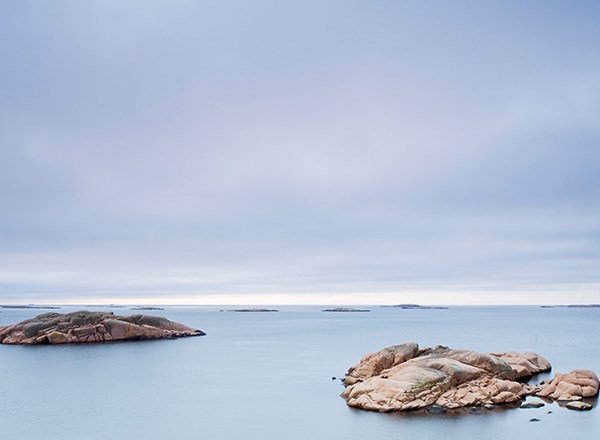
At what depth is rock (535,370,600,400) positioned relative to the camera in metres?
35.3

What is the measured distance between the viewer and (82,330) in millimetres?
83500

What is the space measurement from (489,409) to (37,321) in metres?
81.0

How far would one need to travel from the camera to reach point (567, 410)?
3216 centimetres

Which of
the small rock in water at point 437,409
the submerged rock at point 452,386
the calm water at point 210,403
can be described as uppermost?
the submerged rock at point 452,386

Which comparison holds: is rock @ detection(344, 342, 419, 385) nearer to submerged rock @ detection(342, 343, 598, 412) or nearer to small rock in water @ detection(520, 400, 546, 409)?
submerged rock @ detection(342, 343, 598, 412)

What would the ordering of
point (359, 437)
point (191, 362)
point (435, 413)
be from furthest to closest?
point (191, 362) < point (435, 413) < point (359, 437)

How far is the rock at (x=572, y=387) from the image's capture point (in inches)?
1390

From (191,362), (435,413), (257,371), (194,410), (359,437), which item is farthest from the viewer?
(191,362)

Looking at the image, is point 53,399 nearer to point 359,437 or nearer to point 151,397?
point 151,397

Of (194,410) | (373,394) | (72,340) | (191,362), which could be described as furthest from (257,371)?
(72,340)

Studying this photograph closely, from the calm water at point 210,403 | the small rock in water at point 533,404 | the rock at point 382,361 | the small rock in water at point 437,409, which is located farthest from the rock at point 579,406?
the rock at point 382,361

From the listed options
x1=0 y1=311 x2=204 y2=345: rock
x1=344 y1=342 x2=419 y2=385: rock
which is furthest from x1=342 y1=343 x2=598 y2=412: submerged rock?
x1=0 y1=311 x2=204 y2=345: rock

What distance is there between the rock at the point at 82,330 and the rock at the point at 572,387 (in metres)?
69.1

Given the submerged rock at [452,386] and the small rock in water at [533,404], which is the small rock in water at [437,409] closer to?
the submerged rock at [452,386]
